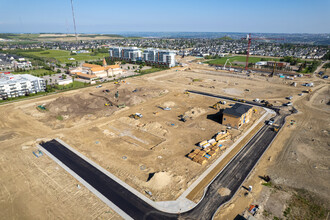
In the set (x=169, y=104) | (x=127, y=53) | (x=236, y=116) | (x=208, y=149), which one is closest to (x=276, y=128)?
(x=236, y=116)

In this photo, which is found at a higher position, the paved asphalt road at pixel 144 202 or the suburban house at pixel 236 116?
the suburban house at pixel 236 116

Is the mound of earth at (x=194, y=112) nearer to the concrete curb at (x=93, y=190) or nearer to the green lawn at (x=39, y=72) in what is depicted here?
the concrete curb at (x=93, y=190)

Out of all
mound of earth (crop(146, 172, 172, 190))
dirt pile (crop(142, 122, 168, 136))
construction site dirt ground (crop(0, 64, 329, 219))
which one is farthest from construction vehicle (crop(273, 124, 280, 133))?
mound of earth (crop(146, 172, 172, 190))

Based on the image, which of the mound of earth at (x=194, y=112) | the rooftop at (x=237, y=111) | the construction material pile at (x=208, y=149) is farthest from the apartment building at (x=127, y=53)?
the construction material pile at (x=208, y=149)

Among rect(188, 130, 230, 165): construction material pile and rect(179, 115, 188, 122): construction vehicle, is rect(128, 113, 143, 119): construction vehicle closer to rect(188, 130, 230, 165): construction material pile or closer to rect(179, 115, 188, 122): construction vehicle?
rect(179, 115, 188, 122): construction vehicle

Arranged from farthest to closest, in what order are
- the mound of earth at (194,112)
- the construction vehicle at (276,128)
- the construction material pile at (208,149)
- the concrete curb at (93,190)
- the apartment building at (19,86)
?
1. the apartment building at (19,86)
2. the mound of earth at (194,112)
3. the construction vehicle at (276,128)
4. the construction material pile at (208,149)
5. the concrete curb at (93,190)

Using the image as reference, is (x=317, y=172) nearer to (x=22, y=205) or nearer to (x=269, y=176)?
(x=269, y=176)

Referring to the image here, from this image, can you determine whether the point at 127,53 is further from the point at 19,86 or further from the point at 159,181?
the point at 159,181
